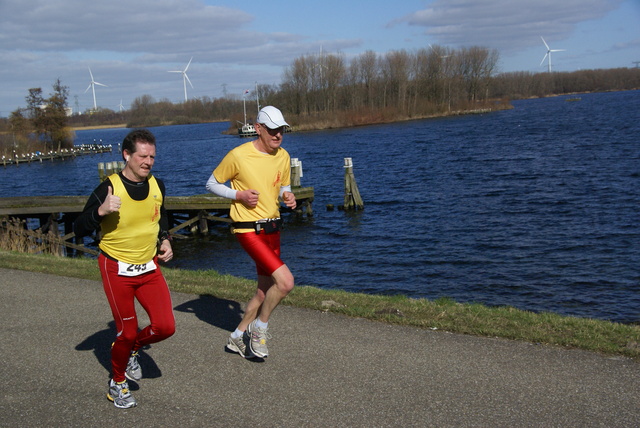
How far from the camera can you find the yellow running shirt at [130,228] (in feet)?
16.6

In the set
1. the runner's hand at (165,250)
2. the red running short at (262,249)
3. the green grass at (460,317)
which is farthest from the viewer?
the green grass at (460,317)

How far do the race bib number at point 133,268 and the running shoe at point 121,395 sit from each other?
2.89 feet

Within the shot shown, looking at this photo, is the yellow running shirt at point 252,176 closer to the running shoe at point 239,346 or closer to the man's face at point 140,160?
the man's face at point 140,160

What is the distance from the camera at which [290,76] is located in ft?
401

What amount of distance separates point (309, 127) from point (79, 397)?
4194 inches

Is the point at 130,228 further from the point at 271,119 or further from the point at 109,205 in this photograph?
the point at 271,119

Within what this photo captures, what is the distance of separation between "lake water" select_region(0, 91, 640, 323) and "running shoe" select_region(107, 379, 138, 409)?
10161mm

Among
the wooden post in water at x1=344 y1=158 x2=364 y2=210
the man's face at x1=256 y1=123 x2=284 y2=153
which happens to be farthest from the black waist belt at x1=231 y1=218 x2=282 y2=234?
the wooden post in water at x1=344 y1=158 x2=364 y2=210

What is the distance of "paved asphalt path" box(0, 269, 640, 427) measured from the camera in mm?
4855

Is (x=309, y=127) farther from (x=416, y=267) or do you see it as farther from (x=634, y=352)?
(x=634, y=352)

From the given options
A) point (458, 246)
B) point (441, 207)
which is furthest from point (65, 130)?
point (458, 246)

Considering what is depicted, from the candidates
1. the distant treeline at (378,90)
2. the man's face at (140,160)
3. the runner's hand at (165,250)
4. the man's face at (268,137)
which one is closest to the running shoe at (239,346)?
the runner's hand at (165,250)

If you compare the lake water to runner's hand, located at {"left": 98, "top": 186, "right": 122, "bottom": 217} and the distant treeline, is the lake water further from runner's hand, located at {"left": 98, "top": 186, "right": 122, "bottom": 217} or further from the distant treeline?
the distant treeline

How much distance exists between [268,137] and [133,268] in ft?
5.62
